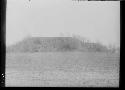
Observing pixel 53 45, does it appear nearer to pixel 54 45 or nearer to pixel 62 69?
pixel 54 45

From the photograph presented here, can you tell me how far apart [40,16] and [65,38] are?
12.0 inches

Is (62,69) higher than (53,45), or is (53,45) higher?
(53,45)

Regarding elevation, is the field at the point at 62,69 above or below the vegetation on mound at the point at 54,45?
below

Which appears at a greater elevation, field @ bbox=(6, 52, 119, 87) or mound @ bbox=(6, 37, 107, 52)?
mound @ bbox=(6, 37, 107, 52)

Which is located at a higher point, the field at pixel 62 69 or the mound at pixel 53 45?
the mound at pixel 53 45

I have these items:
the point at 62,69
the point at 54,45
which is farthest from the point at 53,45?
the point at 62,69

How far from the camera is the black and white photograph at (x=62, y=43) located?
2.99m

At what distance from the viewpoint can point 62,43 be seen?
A: 301 centimetres

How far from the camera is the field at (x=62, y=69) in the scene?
299cm

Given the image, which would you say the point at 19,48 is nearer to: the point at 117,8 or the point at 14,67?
the point at 14,67

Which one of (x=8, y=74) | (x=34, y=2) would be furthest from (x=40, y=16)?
(x=8, y=74)

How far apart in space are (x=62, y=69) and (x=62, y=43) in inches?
9.4

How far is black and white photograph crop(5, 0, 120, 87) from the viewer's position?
2.99 metres

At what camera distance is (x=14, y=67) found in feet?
9.82
